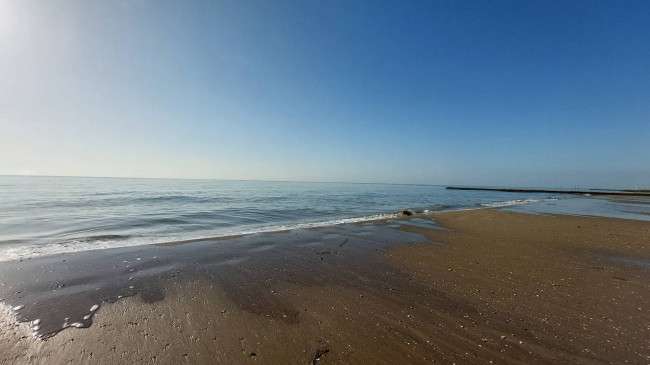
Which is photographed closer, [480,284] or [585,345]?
[585,345]

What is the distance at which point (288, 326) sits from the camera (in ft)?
12.4

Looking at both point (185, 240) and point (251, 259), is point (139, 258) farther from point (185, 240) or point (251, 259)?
point (251, 259)

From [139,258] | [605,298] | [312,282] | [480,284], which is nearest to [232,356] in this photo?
[312,282]

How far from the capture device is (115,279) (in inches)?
223

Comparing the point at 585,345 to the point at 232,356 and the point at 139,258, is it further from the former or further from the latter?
the point at 139,258

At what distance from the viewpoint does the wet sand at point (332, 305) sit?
3195 mm

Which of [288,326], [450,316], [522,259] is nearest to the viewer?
[288,326]

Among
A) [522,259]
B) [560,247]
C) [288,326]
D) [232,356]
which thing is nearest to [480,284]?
[522,259]

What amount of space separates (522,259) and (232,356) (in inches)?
329

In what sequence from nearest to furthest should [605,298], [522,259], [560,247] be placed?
[605,298] < [522,259] < [560,247]

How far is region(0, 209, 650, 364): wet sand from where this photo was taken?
3195 millimetres

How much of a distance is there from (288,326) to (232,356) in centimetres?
90

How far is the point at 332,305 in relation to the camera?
447 centimetres

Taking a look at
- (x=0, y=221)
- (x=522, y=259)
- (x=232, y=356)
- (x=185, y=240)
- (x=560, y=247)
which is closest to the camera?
(x=232, y=356)
